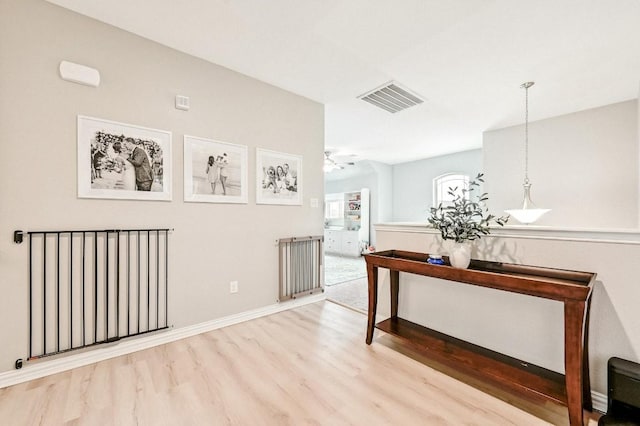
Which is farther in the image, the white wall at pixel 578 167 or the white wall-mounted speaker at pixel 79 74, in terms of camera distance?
the white wall at pixel 578 167

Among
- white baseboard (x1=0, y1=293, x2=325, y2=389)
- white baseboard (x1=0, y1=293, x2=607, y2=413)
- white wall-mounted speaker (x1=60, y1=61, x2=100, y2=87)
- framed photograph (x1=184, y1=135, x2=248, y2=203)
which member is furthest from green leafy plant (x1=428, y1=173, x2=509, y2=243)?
white wall-mounted speaker (x1=60, y1=61, x2=100, y2=87)

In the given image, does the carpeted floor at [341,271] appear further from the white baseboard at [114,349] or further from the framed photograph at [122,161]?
the framed photograph at [122,161]

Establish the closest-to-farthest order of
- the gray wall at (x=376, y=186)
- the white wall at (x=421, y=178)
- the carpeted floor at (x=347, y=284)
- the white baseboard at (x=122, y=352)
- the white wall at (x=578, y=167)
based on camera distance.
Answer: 1. the white baseboard at (x=122, y=352)
2. the white wall at (x=578, y=167)
3. the carpeted floor at (x=347, y=284)
4. the white wall at (x=421, y=178)
5. the gray wall at (x=376, y=186)

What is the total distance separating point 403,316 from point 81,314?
109 inches

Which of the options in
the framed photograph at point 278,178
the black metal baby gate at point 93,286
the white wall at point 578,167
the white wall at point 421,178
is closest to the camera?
the black metal baby gate at point 93,286

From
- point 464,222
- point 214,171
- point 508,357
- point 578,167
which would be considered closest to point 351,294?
point 508,357

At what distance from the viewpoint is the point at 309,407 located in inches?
64.4

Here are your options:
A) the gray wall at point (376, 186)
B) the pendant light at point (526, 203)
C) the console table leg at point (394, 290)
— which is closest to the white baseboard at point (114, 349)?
the console table leg at point (394, 290)

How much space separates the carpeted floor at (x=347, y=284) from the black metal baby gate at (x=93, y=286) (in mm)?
2159

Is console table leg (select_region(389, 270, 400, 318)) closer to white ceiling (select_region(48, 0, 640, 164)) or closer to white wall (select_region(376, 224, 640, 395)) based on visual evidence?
white wall (select_region(376, 224, 640, 395))

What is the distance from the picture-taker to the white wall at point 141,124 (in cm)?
189

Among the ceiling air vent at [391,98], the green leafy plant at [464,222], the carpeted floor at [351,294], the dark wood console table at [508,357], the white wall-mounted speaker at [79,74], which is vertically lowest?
the carpeted floor at [351,294]

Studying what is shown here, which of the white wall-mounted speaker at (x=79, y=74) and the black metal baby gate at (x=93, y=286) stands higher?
the white wall-mounted speaker at (x=79, y=74)

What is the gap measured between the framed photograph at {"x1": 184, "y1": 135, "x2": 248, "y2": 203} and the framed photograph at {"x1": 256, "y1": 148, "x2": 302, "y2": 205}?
186 millimetres
